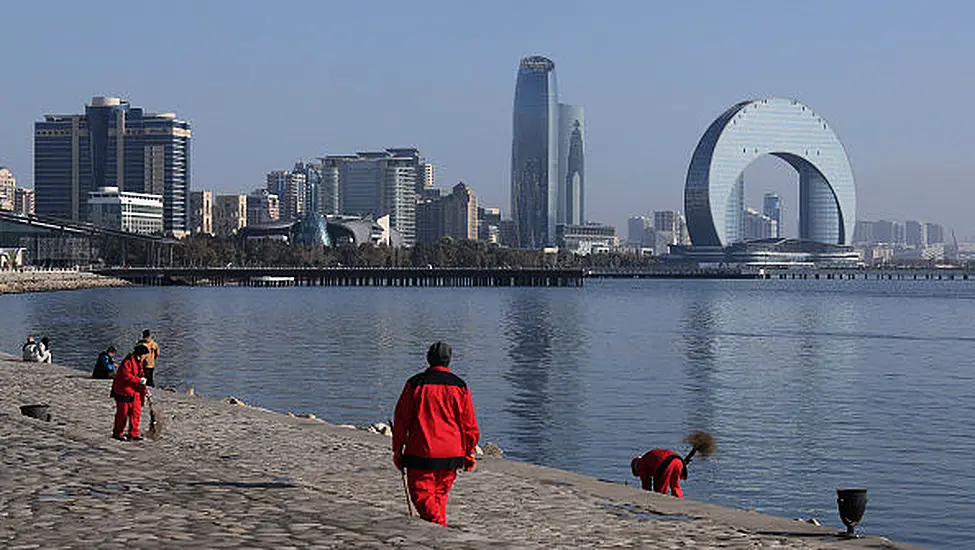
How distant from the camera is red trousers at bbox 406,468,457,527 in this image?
12.5m

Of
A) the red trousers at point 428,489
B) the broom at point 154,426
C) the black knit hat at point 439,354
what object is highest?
the black knit hat at point 439,354

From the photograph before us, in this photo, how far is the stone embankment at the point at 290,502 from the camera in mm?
11953

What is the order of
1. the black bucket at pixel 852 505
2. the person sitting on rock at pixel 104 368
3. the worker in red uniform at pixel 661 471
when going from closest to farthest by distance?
the black bucket at pixel 852 505
the worker in red uniform at pixel 661 471
the person sitting on rock at pixel 104 368

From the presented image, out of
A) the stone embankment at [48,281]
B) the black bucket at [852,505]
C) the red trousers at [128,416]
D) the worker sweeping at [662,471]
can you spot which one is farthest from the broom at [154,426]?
the stone embankment at [48,281]

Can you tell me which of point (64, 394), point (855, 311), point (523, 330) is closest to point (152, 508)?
point (64, 394)

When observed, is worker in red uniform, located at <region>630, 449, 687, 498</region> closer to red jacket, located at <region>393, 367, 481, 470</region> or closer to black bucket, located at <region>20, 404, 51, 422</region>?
red jacket, located at <region>393, 367, 481, 470</region>

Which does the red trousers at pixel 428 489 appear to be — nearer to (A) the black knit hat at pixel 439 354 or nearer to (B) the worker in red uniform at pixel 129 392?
(A) the black knit hat at pixel 439 354

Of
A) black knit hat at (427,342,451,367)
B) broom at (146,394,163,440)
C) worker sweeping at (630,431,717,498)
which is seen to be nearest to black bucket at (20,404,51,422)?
broom at (146,394,163,440)

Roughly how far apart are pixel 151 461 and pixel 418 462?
20.5ft

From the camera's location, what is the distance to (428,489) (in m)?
12.6

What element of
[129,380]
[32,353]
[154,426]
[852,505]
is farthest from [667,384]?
[852,505]

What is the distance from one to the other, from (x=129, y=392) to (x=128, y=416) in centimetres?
53

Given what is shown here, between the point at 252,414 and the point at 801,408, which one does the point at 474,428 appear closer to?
the point at 252,414

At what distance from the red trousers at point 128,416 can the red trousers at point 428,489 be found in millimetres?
9607
